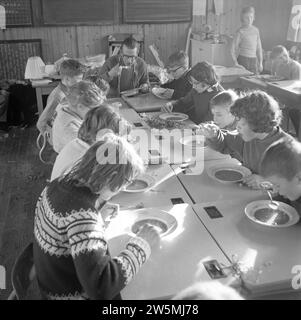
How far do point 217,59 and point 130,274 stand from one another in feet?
18.7

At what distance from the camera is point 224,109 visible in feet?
9.57

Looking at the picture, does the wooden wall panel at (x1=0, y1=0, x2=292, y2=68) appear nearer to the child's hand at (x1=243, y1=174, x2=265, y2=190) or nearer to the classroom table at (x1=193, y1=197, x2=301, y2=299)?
the child's hand at (x1=243, y1=174, x2=265, y2=190)

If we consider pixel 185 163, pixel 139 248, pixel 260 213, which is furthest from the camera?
pixel 185 163

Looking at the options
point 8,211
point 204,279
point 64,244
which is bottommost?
point 8,211

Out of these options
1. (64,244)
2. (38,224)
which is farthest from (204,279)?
(38,224)

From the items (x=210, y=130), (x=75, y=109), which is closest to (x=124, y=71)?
(x=75, y=109)

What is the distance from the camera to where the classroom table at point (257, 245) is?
1.42 m

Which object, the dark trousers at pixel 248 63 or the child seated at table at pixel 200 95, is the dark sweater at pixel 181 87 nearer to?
the child seated at table at pixel 200 95

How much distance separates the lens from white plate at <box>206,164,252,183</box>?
7.40 ft

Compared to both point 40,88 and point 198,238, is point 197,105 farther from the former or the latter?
point 40,88

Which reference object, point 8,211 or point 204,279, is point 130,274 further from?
point 8,211

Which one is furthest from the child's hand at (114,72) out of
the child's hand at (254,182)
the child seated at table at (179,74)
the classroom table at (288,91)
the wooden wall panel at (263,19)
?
the wooden wall panel at (263,19)
